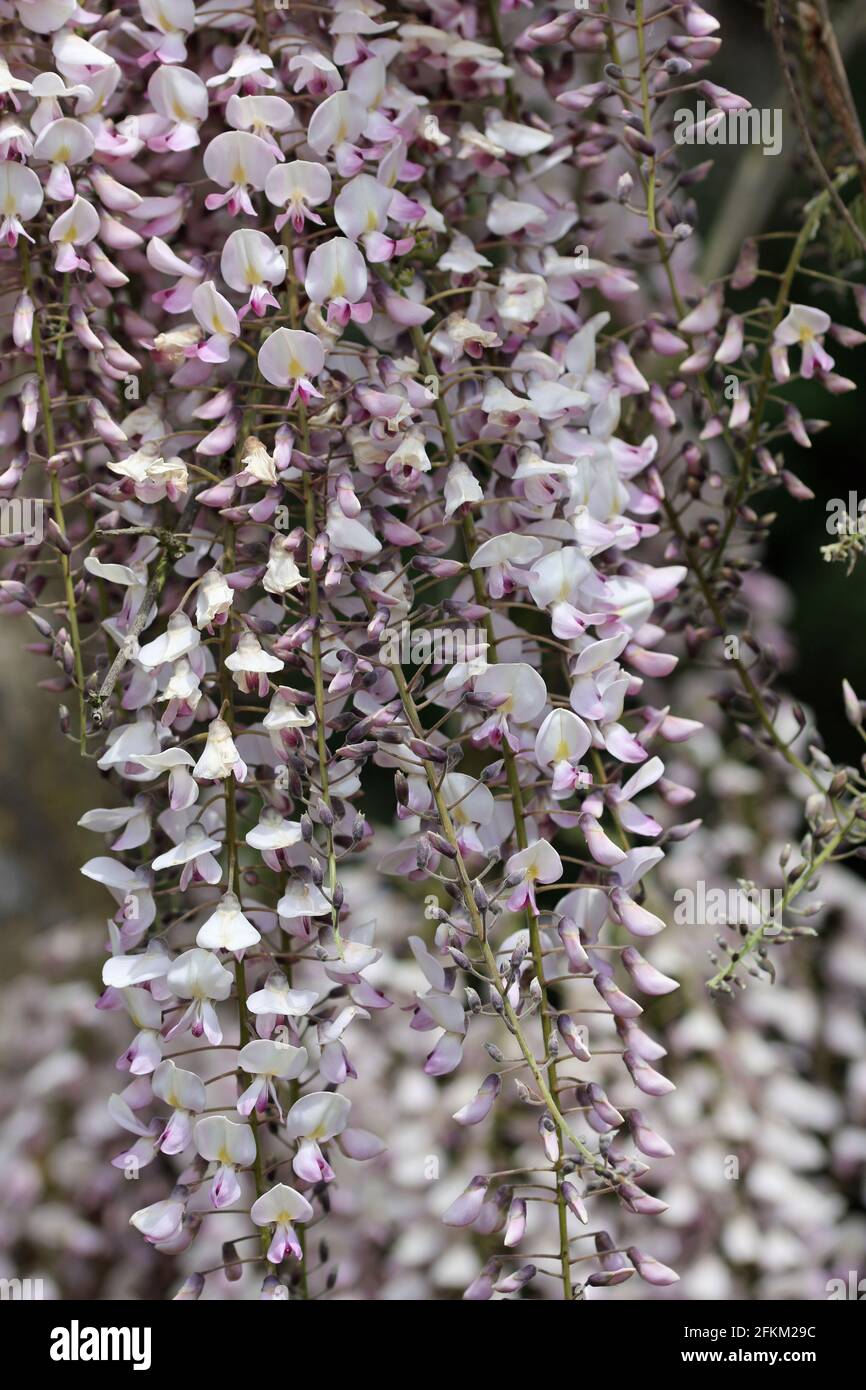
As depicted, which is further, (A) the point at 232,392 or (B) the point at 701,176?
(B) the point at 701,176

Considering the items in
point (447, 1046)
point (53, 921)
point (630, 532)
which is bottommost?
point (53, 921)

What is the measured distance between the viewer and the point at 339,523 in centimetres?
62

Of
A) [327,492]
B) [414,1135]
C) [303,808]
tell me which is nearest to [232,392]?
[327,492]

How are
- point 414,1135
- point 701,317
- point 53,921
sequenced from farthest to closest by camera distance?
point 53,921 → point 414,1135 → point 701,317

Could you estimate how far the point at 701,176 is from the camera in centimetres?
76

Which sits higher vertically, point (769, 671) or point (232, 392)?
point (232, 392)

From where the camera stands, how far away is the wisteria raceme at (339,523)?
61 centimetres

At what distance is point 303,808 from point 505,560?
0.51 feet

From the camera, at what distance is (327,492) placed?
0.63 meters

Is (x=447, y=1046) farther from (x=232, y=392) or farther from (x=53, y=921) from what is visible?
(x=53, y=921)

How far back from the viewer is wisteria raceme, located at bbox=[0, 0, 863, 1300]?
23.9 inches

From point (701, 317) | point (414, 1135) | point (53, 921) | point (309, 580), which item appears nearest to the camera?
point (309, 580)

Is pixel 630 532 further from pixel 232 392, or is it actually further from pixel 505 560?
pixel 232 392

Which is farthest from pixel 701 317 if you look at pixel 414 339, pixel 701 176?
pixel 414 339
